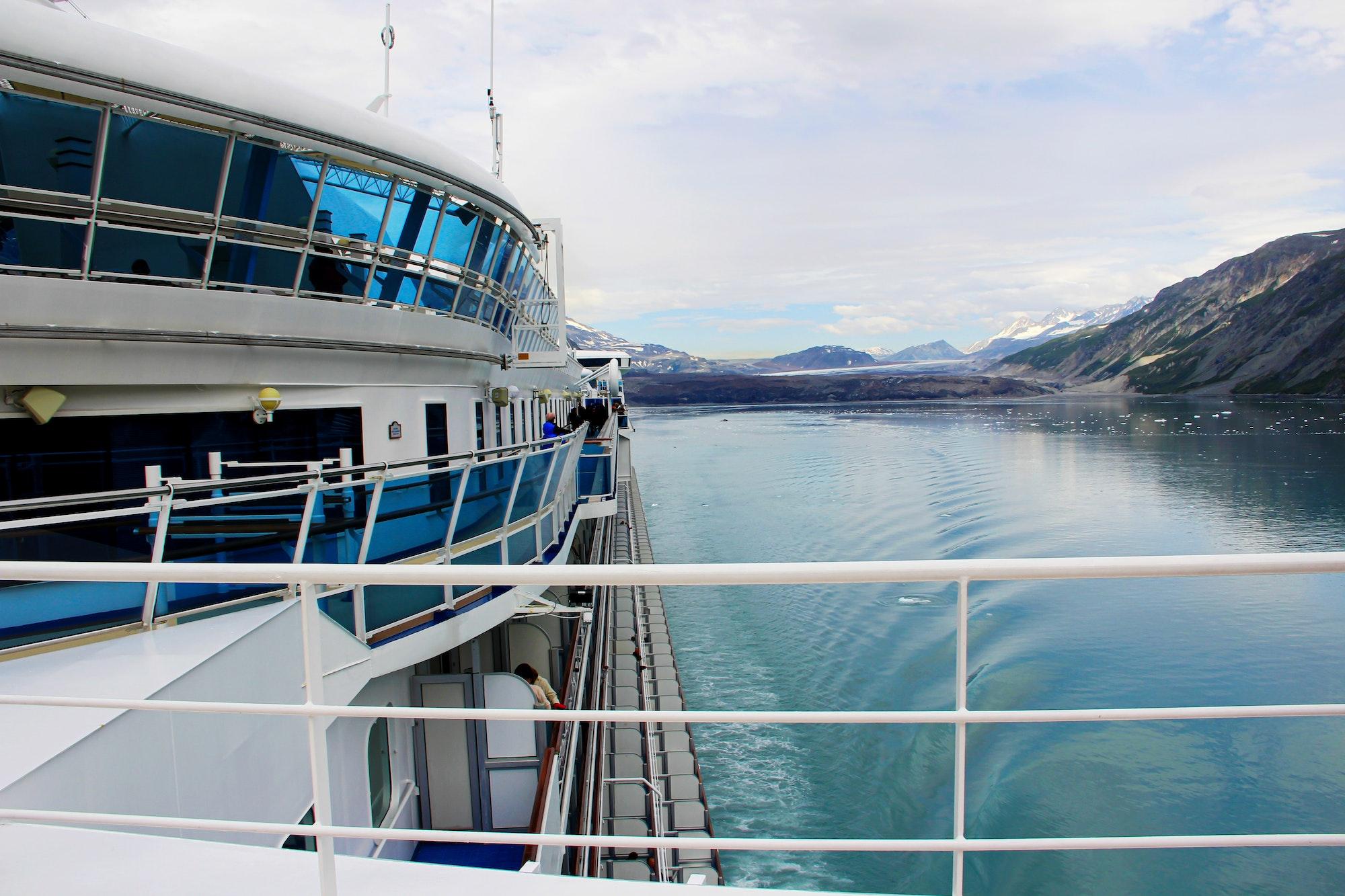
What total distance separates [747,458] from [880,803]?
55.1m

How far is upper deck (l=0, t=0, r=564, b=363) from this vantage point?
570 centimetres

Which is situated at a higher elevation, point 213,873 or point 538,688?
point 213,873

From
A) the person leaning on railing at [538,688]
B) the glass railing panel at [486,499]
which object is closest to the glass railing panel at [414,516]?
the glass railing panel at [486,499]

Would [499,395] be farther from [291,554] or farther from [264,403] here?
[291,554]

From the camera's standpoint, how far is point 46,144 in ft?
19.1

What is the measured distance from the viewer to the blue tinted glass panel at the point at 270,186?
6.86 metres

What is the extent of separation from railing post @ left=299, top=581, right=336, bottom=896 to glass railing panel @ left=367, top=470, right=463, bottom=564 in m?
3.35

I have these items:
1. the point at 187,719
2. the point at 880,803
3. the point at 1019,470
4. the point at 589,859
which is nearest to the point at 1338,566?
the point at 187,719

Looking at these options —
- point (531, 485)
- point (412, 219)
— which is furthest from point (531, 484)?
point (412, 219)

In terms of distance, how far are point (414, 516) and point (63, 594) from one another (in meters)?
1.94

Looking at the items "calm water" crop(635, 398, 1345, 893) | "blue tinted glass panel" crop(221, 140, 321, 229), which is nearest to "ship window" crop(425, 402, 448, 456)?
"blue tinted glass panel" crop(221, 140, 321, 229)

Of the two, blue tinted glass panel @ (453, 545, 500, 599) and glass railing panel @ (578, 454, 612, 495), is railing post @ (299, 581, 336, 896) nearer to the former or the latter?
blue tinted glass panel @ (453, 545, 500, 599)

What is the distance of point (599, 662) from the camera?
13656 mm

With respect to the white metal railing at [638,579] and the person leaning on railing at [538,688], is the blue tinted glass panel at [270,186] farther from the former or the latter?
the white metal railing at [638,579]
